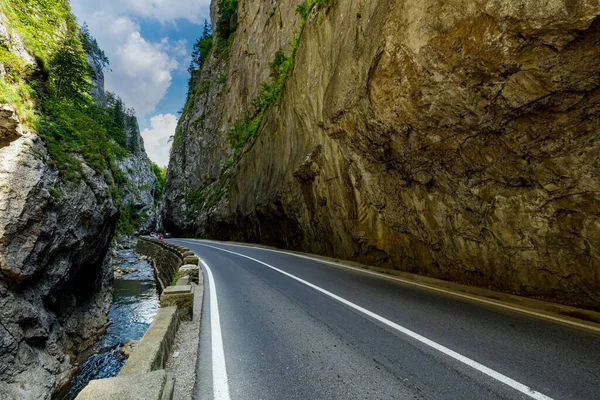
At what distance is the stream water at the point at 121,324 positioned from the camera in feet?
30.2

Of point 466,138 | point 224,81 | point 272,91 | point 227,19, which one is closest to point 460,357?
point 466,138

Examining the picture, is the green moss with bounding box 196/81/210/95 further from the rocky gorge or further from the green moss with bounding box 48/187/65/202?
the green moss with bounding box 48/187/65/202

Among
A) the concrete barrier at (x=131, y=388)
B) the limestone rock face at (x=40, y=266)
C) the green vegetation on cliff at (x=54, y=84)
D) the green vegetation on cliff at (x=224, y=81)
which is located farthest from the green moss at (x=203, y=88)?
the concrete barrier at (x=131, y=388)

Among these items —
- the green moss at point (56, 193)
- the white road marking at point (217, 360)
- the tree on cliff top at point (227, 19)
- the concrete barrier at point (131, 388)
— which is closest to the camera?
the concrete barrier at point (131, 388)

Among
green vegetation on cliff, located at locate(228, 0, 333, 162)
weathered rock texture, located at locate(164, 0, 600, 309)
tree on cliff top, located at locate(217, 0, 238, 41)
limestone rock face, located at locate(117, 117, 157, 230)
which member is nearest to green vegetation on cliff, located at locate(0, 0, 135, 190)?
weathered rock texture, located at locate(164, 0, 600, 309)

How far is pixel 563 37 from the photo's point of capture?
448 centimetres

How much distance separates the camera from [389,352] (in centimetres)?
384

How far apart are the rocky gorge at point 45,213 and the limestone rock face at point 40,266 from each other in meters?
0.03

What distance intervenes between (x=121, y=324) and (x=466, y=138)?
15.9 meters

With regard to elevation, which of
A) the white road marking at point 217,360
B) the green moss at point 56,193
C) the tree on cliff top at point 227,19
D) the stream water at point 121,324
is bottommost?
the stream water at point 121,324

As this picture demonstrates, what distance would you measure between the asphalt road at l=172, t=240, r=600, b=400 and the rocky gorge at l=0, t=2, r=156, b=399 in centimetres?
562

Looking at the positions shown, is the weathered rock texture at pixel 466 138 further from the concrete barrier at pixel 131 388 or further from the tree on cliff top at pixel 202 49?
the tree on cliff top at pixel 202 49

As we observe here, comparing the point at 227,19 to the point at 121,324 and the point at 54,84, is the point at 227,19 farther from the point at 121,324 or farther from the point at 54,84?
the point at 121,324

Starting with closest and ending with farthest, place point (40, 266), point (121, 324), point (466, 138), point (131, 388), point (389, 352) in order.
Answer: point (131, 388) → point (389, 352) → point (466, 138) → point (40, 266) → point (121, 324)
